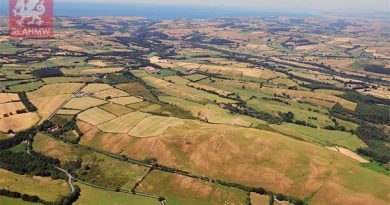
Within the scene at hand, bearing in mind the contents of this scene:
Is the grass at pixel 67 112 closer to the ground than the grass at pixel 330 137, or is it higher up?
closer to the ground

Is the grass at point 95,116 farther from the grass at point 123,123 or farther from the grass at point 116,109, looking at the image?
the grass at point 123,123

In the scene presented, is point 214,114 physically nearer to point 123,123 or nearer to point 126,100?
point 126,100

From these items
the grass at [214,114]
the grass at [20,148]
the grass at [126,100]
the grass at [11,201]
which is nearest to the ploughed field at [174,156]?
the grass at [11,201]

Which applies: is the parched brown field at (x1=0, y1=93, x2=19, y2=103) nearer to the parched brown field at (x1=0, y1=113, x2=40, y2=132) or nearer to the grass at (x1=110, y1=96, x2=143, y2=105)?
the parched brown field at (x1=0, y1=113, x2=40, y2=132)

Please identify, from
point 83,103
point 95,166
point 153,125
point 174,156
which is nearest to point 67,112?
point 83,103

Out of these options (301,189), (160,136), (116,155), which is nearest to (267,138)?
(301,189)

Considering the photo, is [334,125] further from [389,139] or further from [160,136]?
[160,136]
